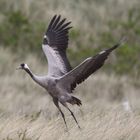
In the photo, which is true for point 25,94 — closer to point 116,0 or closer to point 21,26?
point 21,26

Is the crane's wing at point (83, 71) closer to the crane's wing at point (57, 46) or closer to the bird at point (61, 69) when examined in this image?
the bird at point (61, 69)

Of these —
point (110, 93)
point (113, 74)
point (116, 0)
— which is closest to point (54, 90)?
point (110, 93)

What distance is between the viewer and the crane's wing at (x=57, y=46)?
10148mm

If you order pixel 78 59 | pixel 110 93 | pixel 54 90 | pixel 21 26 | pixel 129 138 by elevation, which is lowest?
pixel 129 138

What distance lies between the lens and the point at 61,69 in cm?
1011

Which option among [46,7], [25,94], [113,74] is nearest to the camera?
[25,94]

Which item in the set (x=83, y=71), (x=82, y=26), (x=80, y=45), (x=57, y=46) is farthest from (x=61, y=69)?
(x=82, y=26)

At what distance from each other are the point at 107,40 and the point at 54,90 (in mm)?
14490

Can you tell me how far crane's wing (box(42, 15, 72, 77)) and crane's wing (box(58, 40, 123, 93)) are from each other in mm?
345

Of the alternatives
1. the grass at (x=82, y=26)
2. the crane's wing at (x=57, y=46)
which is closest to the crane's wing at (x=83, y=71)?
A: the crane's wing at (x=57, y=46)

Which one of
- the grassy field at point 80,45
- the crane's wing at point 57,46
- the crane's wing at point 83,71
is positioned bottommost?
the crane's wing at point 83,71

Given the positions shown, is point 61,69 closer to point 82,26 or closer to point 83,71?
point 83,71

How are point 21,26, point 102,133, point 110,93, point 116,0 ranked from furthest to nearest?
point 116,0 < point 21,26 < point 110,93 < point 102,133

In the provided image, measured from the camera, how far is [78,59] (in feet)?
74.0
